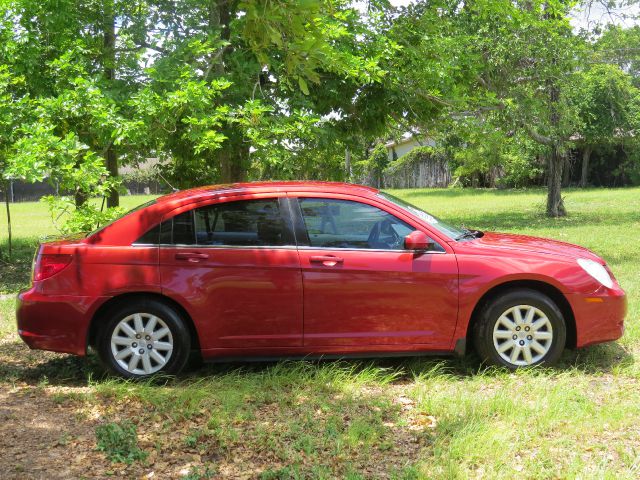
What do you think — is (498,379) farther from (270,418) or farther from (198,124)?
(198,124)

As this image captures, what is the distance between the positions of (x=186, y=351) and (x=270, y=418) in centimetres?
110

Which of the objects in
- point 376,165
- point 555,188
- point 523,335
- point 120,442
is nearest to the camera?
point 120,442

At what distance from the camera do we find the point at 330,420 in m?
4.41

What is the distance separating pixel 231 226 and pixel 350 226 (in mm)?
958

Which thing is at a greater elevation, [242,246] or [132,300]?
[242,246]

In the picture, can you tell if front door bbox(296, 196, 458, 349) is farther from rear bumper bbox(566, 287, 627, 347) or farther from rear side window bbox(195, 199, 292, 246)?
rear bumper bbox(566, 287, 627, 347)

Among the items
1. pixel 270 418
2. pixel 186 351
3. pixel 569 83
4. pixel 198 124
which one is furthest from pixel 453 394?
pixel 569 83

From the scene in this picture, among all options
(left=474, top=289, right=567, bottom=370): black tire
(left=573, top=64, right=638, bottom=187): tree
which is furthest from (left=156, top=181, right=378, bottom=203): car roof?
(left=573, top=64, right=638, bottom=187): tree

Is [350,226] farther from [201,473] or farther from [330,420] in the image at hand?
[201,473]

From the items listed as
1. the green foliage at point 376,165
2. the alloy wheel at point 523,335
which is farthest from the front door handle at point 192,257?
the green foliage at point 376,165

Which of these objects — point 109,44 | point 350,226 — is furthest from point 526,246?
point 109,44

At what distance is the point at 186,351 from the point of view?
531cm

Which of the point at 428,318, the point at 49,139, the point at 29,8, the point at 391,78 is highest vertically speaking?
the point at 29,8

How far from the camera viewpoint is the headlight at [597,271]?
5.40 meters
